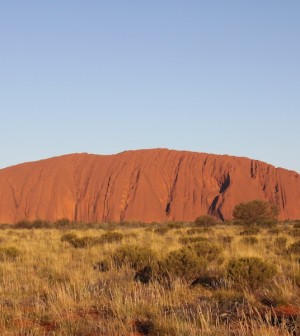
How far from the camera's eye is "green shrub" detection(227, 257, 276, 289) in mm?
7941

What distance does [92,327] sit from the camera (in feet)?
17.4

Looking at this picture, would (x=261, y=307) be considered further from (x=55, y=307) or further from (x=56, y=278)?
(x=56, y=278)

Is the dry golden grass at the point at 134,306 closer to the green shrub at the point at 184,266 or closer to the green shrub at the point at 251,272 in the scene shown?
the green shrub at the point at 251,272

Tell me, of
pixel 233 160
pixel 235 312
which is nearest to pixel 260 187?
pixel 233 160

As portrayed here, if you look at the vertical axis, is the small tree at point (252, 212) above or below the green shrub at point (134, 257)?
above

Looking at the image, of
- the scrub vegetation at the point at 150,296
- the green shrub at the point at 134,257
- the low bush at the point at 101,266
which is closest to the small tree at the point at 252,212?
the scrub vegetation at the point at 150,296

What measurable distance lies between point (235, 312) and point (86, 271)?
466 centimetres

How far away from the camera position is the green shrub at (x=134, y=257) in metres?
10.9

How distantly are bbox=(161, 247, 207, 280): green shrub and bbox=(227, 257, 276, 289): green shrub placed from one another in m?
0.77

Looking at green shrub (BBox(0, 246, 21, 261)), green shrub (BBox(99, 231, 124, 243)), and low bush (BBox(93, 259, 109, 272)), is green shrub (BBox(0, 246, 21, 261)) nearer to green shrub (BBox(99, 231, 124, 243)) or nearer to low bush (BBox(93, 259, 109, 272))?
low bush (BBox(93, 259, 109, 272))

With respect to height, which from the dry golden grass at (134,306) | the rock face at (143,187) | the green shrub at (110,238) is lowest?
the dry golden grass at (134,306)

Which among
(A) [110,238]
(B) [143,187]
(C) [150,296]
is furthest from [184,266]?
(B) [143,187]

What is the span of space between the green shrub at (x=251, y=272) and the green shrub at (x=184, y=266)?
2.51 feet

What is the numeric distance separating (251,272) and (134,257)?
366cm
